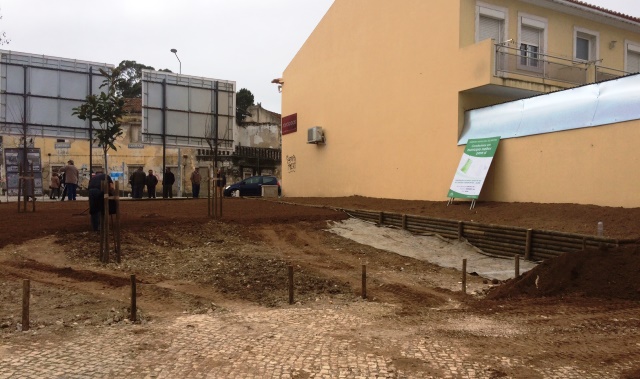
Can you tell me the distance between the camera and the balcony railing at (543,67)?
15031 millimetres

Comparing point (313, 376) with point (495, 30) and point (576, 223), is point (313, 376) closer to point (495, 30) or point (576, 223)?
point (576, 223)

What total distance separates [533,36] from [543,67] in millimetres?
1497

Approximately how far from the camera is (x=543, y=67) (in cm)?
1658

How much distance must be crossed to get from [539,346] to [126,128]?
3909 cm

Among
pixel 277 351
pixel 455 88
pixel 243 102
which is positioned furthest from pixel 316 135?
pixel 243 102

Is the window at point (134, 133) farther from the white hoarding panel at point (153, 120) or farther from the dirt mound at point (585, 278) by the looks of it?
the dirt mound at point (585, 278)

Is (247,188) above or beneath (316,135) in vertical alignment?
beneath

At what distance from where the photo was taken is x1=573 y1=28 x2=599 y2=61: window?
1852cm

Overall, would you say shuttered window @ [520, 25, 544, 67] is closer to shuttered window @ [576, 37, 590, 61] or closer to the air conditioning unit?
shuttered window @ [576, 37, 590, 61]

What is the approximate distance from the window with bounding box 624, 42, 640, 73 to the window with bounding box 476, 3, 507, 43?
645 centimetres

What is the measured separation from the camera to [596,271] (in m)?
7.70

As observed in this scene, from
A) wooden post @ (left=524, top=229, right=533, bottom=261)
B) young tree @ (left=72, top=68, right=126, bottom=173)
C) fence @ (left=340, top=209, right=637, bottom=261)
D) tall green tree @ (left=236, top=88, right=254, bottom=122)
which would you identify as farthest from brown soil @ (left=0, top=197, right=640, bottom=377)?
tall green tree @ (left=236, top=88, right=254, bottom=122)

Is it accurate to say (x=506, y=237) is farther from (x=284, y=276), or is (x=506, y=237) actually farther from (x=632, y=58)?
(x=632, y=58)

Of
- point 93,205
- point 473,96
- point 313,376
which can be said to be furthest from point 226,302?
point 473,96
